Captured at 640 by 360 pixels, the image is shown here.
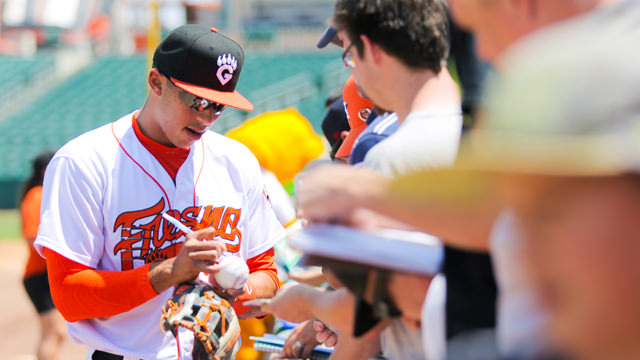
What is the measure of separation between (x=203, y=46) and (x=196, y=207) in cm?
60

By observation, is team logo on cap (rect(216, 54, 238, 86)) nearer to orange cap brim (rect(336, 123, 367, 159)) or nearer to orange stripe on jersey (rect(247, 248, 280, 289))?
orange cap brim (rect(336, 123, 367, 159))

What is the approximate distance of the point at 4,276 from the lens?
1106 centimetres

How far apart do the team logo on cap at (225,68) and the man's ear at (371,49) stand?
1037mm

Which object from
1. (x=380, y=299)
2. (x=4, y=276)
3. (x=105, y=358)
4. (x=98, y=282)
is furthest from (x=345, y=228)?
(x=4, y=276)

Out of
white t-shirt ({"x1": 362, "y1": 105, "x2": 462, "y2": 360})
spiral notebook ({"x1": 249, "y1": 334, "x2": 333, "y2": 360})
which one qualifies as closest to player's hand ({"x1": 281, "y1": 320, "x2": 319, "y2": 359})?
spiral notebook ({"x1": 249, "y1": 334, "x2": 333, "y2": 360})

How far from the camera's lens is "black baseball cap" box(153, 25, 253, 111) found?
261 centimetres

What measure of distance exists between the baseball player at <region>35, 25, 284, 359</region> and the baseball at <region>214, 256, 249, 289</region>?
4 cm

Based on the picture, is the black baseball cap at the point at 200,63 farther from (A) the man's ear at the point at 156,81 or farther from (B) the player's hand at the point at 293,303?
(B) the player's hand at the point at 293,303

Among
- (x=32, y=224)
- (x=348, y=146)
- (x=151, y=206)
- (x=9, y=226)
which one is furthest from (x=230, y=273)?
(x=9, y=226)

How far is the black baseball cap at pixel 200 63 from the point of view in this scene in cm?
261

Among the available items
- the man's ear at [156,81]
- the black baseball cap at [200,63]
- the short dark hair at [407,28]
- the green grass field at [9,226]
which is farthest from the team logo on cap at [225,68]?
the green grass field at [9,226]

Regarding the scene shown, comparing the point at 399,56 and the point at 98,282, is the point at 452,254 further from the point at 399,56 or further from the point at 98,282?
the point at 98,282

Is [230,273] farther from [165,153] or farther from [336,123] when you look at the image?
[336,123]

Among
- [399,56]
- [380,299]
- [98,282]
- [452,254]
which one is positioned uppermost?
[399,56]
